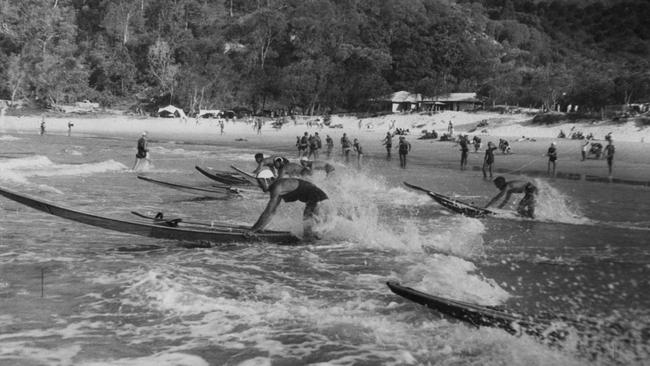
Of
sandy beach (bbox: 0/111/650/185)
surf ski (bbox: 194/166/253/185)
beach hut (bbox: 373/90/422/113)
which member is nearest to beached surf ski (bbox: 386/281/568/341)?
surf ski (bbox: 194/166/253/185)

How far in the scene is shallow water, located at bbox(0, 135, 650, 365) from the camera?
18.0ft

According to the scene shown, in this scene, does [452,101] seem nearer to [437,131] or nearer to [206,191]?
[437,131]

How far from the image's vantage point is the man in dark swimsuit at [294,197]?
9008mm

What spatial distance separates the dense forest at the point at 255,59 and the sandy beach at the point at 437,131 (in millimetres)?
7976

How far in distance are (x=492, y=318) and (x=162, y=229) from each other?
556 centimetres

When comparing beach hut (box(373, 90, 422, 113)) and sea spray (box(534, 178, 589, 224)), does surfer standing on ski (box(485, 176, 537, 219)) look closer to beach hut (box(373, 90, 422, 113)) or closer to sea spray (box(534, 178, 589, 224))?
sea spray (box(534, 178, 589, 224))

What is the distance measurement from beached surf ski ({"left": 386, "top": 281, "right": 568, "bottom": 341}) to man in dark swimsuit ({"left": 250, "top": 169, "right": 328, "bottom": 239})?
3.81 metres

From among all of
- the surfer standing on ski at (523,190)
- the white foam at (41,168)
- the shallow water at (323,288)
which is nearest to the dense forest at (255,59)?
the white foam at (41,168)

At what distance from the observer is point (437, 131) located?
51.9m

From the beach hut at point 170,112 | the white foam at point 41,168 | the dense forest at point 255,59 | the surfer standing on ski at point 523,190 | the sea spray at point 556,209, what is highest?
the dense forest at point 255,59

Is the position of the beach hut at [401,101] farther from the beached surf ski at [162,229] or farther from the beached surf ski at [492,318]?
the beached surf ski at [492,318]

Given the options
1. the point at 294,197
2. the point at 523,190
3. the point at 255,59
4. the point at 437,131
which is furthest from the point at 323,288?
the point at 255,59

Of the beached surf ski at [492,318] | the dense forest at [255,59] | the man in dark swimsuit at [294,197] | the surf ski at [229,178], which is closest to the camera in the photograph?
the beached surf ski at [492,318]

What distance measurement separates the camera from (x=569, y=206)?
15.6 metres
